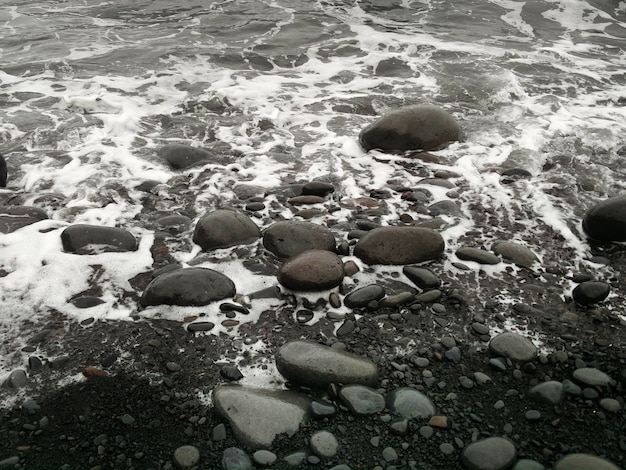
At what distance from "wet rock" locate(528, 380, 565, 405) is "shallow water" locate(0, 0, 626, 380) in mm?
1046

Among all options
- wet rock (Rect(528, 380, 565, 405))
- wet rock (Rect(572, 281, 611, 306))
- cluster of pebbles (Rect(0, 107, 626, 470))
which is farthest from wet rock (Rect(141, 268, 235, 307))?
wet rock (Rect(572, 281, 611, 306))

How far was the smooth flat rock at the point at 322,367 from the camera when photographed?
2.37 metres

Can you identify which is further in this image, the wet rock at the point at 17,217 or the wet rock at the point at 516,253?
the wet rock at the point at 17,217

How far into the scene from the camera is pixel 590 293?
9.47 ft

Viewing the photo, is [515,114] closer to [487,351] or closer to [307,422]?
[487,351]

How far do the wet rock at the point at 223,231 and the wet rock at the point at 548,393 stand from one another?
202cm

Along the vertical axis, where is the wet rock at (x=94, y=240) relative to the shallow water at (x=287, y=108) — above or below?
below

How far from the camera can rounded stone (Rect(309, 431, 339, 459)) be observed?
2062mm

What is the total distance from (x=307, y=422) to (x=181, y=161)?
3.08 meters

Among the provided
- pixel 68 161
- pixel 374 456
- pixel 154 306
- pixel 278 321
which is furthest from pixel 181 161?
pixel 374 456

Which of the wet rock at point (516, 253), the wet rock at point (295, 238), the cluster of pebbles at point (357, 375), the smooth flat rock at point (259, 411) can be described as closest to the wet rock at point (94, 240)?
the cluster of pebbles at point (357, 375)

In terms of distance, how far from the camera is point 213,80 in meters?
7.02

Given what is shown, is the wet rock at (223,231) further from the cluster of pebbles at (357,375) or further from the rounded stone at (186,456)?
the rounded stone at (186,456)

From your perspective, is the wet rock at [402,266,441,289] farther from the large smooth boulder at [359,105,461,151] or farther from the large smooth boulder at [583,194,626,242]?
the large smooth boulder at [359,105,461,151]
